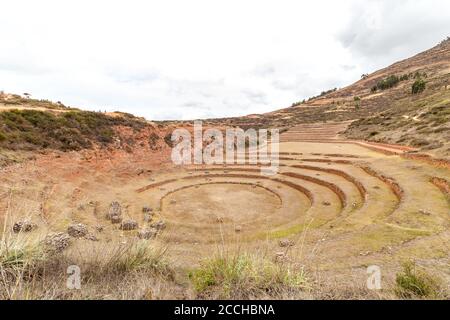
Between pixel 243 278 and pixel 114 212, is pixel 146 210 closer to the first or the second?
pixel 114 212

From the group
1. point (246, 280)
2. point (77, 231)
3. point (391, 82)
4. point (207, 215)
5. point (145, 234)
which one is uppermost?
point (391, 82)

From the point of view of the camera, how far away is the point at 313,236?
11.8 m

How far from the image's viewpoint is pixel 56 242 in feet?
20.9

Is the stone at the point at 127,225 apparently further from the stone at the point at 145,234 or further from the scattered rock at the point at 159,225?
the stone at the point at 145,234

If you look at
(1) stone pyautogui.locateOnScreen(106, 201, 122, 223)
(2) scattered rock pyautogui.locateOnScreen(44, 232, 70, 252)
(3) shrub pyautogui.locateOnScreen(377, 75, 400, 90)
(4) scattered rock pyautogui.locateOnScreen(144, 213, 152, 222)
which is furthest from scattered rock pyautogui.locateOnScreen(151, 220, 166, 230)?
(3) shrub pyautogui.locateOnScreen(377, 75, 400, 90)

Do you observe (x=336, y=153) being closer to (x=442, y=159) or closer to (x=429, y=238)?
(x=442, y=159)

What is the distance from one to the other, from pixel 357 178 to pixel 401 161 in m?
4.94

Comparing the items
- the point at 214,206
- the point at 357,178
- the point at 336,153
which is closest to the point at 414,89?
the point at 336,153

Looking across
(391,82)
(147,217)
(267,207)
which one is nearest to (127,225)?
(147,217)

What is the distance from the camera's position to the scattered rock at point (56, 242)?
5498 mm

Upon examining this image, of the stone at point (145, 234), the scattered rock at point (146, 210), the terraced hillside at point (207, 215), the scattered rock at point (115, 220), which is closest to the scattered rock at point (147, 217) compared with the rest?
the terraced hillside at point (207, 215)

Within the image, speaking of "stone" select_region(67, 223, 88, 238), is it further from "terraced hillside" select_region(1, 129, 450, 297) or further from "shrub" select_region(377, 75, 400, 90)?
"shrub" select_region(377, 75, 400, 90)

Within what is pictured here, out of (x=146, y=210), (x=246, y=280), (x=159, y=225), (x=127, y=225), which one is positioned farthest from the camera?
(x=146, y=210)

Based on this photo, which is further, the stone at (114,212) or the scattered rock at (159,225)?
the stone at (114,212)
